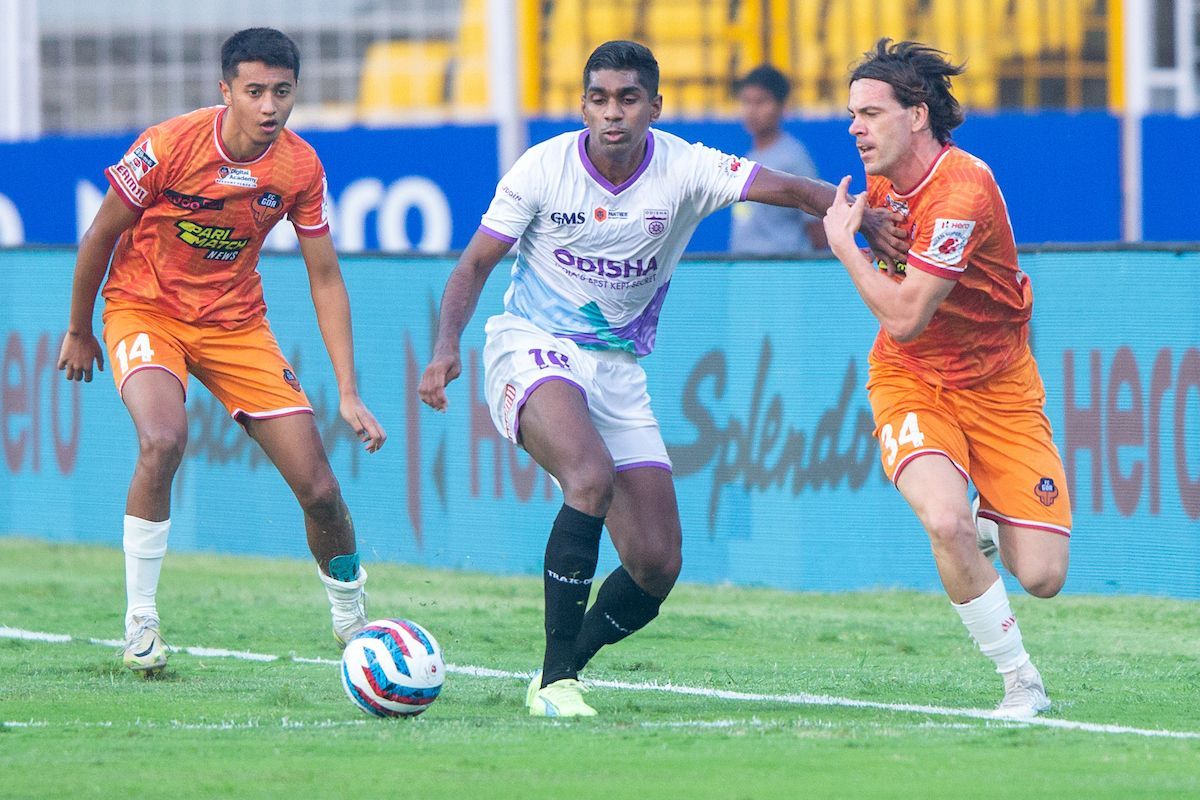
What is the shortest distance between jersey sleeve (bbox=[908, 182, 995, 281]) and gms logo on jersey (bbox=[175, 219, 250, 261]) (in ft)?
9.15

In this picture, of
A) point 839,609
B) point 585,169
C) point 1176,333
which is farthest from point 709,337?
point 585,169

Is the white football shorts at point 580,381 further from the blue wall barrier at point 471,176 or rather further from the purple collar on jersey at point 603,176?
the blue wall barrier at point 471,176

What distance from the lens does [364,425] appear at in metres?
7.92

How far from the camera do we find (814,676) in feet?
27.1

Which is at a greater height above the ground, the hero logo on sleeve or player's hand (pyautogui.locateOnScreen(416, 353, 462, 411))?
the hero logo on sleeve

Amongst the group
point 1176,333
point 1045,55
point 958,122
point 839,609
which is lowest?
point 839,609

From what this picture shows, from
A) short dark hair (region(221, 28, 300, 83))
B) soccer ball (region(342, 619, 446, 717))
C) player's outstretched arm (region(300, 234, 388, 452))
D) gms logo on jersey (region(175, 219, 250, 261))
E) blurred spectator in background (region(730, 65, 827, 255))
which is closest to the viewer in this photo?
soccer ball (region(342, 619, 446, 717))

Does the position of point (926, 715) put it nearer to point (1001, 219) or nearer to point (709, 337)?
point (1001, 219)

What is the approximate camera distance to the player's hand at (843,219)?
279 inches

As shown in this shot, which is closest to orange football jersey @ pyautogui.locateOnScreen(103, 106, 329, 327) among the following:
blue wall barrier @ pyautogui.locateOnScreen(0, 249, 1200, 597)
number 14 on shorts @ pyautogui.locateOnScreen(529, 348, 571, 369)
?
number 14 on shorts @ pyautogui.locateOnScreen(529, 348, 571, 369)

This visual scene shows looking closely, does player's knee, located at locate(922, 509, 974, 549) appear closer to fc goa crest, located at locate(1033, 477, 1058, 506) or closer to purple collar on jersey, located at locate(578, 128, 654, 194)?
fc goa crest, located at locate(1033, 477, 1058, 506)

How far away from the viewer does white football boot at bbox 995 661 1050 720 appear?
7.08 m

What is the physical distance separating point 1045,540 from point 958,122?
1.42 meters

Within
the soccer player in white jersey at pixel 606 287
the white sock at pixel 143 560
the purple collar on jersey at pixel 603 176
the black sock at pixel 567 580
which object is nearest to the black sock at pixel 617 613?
the soccer player in white jersey at pixel 606 287
